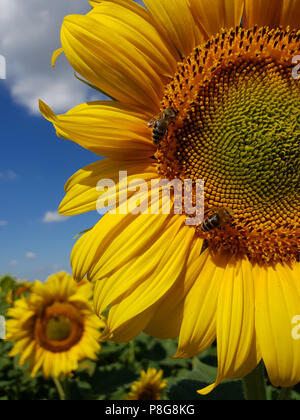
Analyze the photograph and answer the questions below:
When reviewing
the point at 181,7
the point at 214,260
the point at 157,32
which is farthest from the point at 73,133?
the point at 214,260

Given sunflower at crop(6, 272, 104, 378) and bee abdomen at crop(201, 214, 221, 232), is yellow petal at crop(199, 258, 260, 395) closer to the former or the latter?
bee abdomen at crop(201, 214, 221, 232)

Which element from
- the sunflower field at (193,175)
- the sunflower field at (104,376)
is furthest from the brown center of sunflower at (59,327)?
the sunflower field at (193,175)

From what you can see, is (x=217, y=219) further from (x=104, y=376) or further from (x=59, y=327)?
(x=104, y=376)

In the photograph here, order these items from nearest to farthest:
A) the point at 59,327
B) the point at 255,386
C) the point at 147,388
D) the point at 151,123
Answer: the point at 151,123, the point at 255,386, the point at 147,388, the point at 59,327

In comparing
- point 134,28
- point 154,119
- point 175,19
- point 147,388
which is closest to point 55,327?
point 147,388

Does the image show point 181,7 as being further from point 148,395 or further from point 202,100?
point 148,395

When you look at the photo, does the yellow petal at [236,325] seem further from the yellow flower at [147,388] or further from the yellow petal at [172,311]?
the yellow flower at [147,388]

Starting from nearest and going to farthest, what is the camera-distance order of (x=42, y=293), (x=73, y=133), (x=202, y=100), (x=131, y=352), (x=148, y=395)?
(x=73, y=133), (x=202, y=100), (x=148, y=395), (x=42, y=293), (x=131, y=352)
